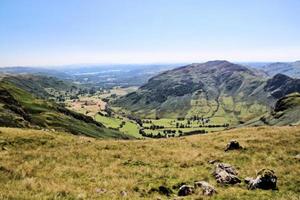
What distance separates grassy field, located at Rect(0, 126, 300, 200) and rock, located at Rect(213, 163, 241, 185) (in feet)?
2.09

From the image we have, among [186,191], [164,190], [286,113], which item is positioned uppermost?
[186,191]

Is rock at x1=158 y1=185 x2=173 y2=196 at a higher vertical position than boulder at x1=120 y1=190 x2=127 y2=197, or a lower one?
lower

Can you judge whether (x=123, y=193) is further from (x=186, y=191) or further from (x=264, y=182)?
(x=264, y=182)

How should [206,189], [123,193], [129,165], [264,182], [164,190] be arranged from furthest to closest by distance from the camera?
1. [129,165]
2. [264,182]
3. [164,190]
4. [206,189]
5. [123,193]

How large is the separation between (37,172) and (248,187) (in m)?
15.6

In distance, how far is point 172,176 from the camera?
27.2 meters

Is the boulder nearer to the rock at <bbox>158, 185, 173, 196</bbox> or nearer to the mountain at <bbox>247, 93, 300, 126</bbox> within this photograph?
the rock at <bbox>158, 185, 173, 196</bbox>

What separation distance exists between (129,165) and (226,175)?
31.1 ft

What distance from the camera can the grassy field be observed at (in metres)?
→ 21.6

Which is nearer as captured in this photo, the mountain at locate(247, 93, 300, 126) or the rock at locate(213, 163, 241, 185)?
the rock at locate(213, 163, 241, 185)

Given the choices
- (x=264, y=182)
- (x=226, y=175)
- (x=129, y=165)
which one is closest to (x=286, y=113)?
(x=129, y=165)

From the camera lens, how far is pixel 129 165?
31703 mm

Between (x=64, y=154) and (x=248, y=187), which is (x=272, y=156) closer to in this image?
(x=248, y=187)

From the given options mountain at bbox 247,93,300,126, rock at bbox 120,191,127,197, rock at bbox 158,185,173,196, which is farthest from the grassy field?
mountain at bbox 247,93,300,126
